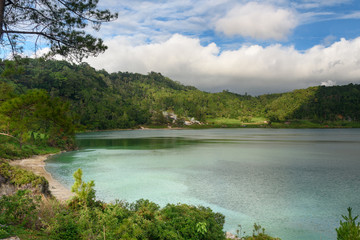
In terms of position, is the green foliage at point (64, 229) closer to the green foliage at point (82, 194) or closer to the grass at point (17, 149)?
the green foliage at point (82, 194)

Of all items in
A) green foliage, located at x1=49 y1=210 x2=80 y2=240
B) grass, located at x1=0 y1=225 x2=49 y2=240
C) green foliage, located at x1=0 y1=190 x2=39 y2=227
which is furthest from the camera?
green foliage, located at x1=0 y1=190 x2=39 y2=227

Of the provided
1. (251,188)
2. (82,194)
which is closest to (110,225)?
(82,194)

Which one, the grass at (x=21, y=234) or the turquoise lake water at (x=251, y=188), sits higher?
the grass at (x=21, y=234)

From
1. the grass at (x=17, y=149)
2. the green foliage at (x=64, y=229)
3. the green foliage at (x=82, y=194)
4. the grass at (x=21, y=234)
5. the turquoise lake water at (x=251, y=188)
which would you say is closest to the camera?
the grass at (x=21, y=234)

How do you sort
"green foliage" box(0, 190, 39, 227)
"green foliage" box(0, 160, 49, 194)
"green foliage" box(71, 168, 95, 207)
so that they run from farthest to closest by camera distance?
"green foliage" box(0, 160, 49, 194) < "green foliage" box(71, 168, 95, 207) < "green foliage" box(0, 190, 39, 227)

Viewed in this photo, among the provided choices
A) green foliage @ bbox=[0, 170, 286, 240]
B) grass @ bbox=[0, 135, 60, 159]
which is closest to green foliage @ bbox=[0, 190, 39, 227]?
green foliage @ bbox=[0, 170, 286, 240]

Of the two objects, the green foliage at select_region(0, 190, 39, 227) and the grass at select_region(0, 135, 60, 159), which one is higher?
the green foliage at select_region(0, 190, 39, 227)

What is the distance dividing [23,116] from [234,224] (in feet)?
46.0

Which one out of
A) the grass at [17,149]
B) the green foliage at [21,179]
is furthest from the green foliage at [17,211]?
the grass at [17,149]

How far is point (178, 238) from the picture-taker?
782 centimetres

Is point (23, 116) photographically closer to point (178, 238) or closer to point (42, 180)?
point (42, 180)

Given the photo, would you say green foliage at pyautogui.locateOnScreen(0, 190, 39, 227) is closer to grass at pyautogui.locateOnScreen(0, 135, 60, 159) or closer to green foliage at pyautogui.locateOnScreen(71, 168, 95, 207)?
green foliage at pyautogui.locateOnScreen(71, 168, 95, 207)

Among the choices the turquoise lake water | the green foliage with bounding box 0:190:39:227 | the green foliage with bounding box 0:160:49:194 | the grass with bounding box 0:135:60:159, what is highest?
the green foliage with bounding box 0:190:39:227

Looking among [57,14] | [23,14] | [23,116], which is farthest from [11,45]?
[23,116]
